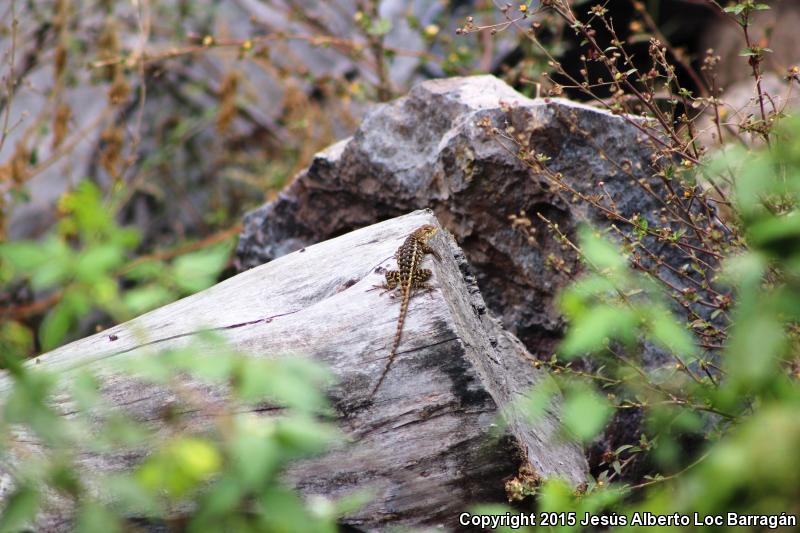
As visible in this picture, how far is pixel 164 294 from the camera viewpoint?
154 centimetres

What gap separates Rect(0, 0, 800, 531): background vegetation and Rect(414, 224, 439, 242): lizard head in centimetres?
57

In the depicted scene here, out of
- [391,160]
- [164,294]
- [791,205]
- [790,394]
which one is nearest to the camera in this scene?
[790,394]

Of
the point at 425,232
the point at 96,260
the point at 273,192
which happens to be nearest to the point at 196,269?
the point at 96,260

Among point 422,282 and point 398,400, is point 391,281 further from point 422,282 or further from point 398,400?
point 398,400

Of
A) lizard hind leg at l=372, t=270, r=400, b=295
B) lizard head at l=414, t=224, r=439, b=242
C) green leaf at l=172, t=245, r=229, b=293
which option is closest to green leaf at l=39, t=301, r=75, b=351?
green leaf at l=172, t=245, r=229, b=293

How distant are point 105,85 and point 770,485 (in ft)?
30.8

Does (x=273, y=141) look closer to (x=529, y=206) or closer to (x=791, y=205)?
(x=529, y=206)

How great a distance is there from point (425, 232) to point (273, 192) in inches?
159

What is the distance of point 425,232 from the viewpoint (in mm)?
3488

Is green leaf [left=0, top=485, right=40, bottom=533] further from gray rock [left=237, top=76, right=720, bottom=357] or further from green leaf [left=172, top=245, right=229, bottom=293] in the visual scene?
gray rock [left=237, top=76, right=720, bottom=357]

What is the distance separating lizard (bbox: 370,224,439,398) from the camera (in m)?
2.99

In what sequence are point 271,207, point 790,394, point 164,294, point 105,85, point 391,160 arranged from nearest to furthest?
point 790,394 → point 164,294 → point 391,160 → point 271,207 → point 105,85

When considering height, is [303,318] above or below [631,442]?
above

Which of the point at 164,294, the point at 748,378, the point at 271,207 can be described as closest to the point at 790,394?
the point at 748,378
